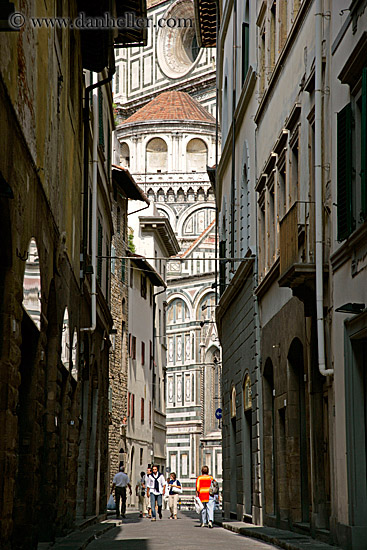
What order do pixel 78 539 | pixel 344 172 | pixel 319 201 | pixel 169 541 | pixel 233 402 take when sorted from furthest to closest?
pixel 233 402
pixel 169 541
pixel 78 539
pixel 319 201
pixel 344 172

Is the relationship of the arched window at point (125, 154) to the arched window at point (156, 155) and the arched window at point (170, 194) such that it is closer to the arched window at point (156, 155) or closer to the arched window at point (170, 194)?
the arched window at point (156, 155)

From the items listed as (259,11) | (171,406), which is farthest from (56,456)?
(171,406)

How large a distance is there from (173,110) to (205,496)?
2597 inches

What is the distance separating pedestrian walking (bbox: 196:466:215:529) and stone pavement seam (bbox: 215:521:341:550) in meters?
2.63

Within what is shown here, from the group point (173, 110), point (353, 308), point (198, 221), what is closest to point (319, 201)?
point (353, 308)

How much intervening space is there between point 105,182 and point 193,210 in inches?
2231

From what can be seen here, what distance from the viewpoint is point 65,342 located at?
1712 cm

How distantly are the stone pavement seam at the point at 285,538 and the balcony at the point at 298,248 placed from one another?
11.6ft

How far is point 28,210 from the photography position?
11.4m

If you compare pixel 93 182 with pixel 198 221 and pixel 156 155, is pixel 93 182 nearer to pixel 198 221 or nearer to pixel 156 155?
pixel 198 221

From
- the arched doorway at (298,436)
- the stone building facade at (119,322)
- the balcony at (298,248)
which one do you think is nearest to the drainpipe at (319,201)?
the balcony at (298,248)

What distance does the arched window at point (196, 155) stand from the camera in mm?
87000

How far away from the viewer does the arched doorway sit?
58.5 ft

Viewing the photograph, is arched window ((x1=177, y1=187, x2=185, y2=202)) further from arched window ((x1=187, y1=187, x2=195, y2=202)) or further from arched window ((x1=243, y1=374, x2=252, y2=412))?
arched window ((x1=243, y1=374, x2=252, y2=412))
